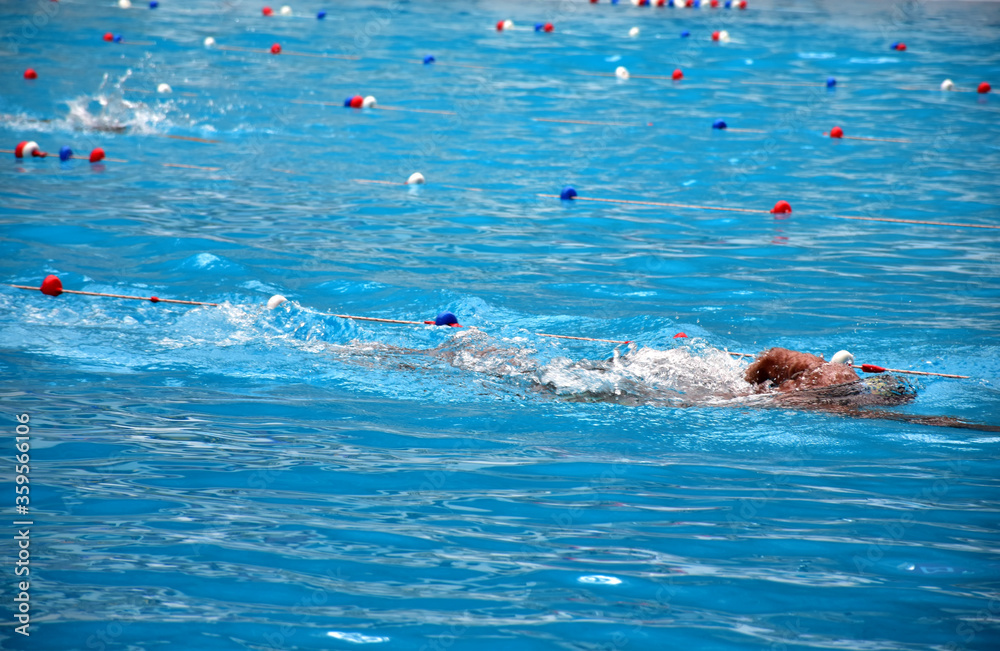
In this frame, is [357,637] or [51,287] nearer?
[357,637]

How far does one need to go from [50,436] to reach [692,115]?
429 inches

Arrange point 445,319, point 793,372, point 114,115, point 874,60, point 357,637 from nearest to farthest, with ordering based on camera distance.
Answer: point 357,637
point 793,372
point 445,319
point 114,115
point 874,60

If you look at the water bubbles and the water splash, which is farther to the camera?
the water splash

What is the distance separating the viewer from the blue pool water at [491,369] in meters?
3.14

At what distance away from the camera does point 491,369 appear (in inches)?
217

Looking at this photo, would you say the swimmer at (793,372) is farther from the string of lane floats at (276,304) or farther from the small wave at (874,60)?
the small wave at (874,60)

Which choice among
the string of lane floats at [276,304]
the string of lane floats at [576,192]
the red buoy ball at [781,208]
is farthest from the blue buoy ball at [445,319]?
the red buoy ball at [781,208]

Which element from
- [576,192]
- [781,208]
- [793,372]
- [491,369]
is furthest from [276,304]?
[781,208]

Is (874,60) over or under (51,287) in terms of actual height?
over

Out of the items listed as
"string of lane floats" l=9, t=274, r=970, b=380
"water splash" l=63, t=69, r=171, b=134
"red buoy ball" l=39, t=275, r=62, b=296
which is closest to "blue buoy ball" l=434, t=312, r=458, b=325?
"string of lane floats" l=9, t=274, r=970, b=380

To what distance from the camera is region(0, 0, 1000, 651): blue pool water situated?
3141mm

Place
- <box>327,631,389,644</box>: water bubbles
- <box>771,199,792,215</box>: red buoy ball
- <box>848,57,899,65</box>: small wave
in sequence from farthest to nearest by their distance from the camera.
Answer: <box>848,57,899,65</box>: small wave < <box>771,199,792,215</box>: red buoy ball < <box>327,631,389,644</box>: water bubbles

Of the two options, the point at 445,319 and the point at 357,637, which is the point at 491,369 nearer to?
the point at 445,319

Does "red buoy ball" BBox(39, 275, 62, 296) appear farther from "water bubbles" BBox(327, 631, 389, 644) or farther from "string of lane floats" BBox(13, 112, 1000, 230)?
"water bubbles" BBox(327, 631, 389, 644)
